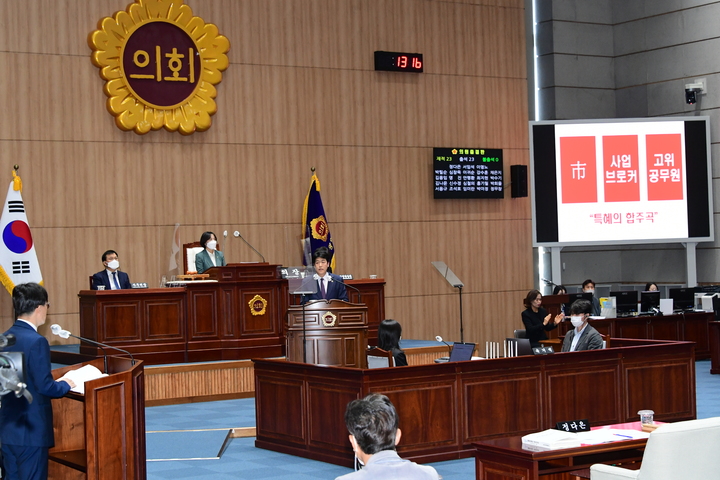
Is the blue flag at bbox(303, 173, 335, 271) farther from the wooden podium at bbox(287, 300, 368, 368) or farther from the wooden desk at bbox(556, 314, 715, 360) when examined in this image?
the wooden podium at bbox(287, 300, 368, 368)

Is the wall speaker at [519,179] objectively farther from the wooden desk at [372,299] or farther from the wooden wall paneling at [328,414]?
the wooden wall paneling at [328,414]

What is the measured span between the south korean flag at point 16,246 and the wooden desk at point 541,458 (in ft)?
22.5

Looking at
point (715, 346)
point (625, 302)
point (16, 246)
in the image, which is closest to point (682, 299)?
point (625, 302)

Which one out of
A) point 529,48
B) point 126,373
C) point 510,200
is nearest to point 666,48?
point 529,48

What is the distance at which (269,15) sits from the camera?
11930 mm

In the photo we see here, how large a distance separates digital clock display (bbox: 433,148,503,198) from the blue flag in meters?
1.82

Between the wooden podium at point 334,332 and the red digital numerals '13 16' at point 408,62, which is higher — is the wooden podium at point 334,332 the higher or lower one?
the lower one

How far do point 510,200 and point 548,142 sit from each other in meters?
1.03

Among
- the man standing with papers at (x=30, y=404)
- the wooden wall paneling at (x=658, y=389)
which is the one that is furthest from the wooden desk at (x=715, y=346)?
the man standing with papers at (x=30, y=404)

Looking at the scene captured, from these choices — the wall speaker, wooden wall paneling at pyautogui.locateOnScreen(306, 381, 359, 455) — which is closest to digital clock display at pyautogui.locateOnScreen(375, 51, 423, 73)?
the wall speaker

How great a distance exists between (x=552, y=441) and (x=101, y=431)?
223cm

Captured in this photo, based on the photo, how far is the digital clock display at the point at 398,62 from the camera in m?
12.5

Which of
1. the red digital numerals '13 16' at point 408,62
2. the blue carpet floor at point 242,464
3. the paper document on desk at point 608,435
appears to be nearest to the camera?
the paper document on desk at point 608,435

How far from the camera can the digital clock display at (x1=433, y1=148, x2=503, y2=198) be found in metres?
12.8
